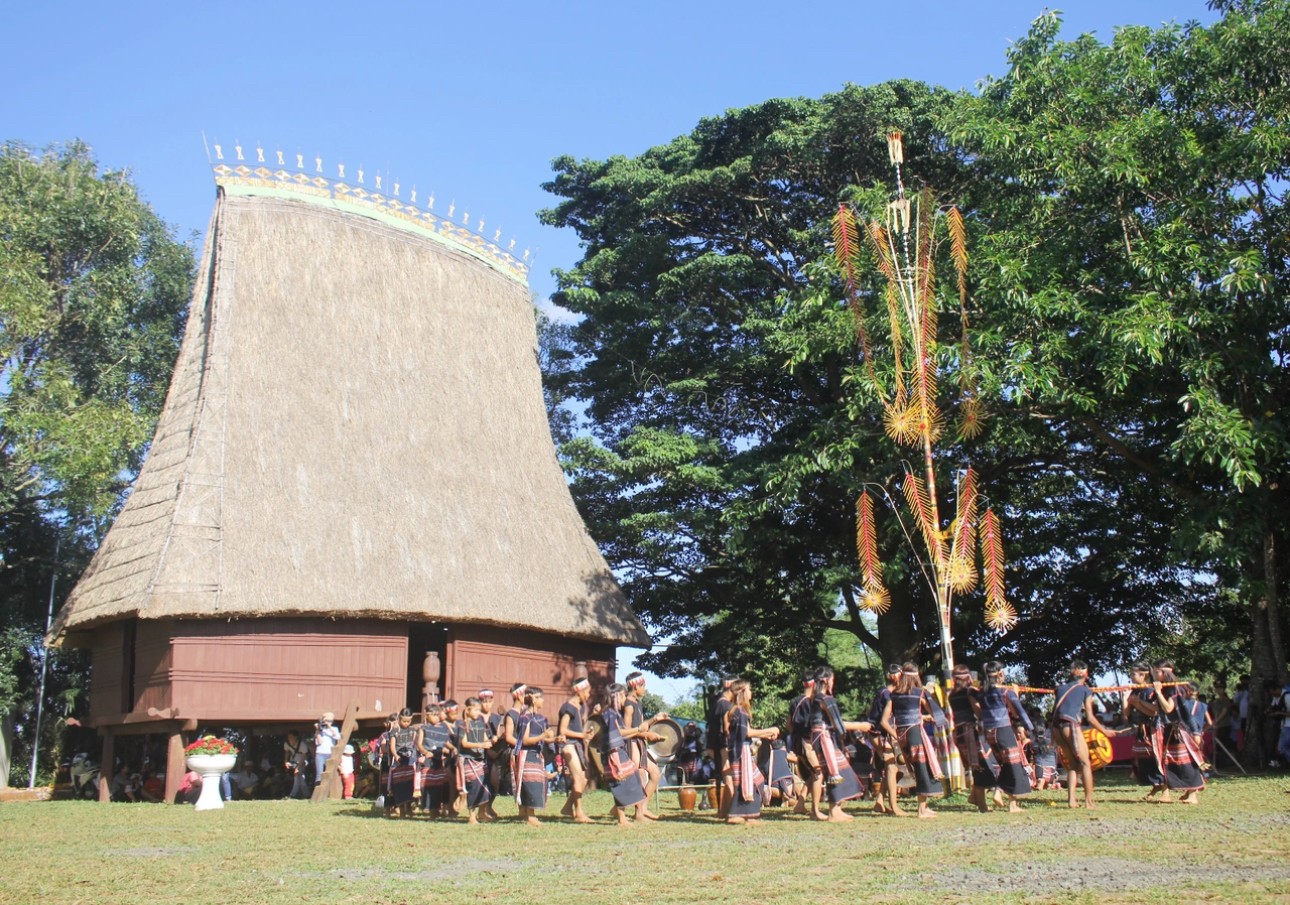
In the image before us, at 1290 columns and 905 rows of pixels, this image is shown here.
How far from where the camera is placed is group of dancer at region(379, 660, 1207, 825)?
1196 centimetres

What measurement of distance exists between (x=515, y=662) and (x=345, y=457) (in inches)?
187

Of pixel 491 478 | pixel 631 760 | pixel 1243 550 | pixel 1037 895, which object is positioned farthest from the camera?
pixel 491 478

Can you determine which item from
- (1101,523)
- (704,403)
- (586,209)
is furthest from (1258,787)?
(586,209)

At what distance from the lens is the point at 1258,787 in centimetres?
1374

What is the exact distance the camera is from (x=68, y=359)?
107ft

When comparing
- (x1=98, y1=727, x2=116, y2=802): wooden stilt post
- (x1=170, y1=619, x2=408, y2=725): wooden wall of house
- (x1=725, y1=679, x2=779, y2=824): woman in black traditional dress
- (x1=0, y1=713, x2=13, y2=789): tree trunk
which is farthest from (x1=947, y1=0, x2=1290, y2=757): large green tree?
(x1=0, y1=713, x2=13, y2=789): tree trunk

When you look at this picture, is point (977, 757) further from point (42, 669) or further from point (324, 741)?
point (42, 669)

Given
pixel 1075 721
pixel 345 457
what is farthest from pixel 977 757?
pixel 345 457

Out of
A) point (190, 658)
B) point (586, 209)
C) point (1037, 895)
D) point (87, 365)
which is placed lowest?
point (1037, 895)

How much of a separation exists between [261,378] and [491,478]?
4.64 metres

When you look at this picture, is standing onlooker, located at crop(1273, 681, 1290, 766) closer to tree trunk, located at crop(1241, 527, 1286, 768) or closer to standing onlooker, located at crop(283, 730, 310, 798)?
tree trunk, located at crop(1241, 527, 1286, 768)

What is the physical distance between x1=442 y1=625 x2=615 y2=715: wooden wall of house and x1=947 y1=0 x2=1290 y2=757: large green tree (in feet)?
32.3

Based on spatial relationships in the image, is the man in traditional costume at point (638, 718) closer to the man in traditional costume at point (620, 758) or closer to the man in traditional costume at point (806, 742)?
the man in traditional costume at point (620, 758)

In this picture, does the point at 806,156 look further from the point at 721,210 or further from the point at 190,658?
the point at 190,658
